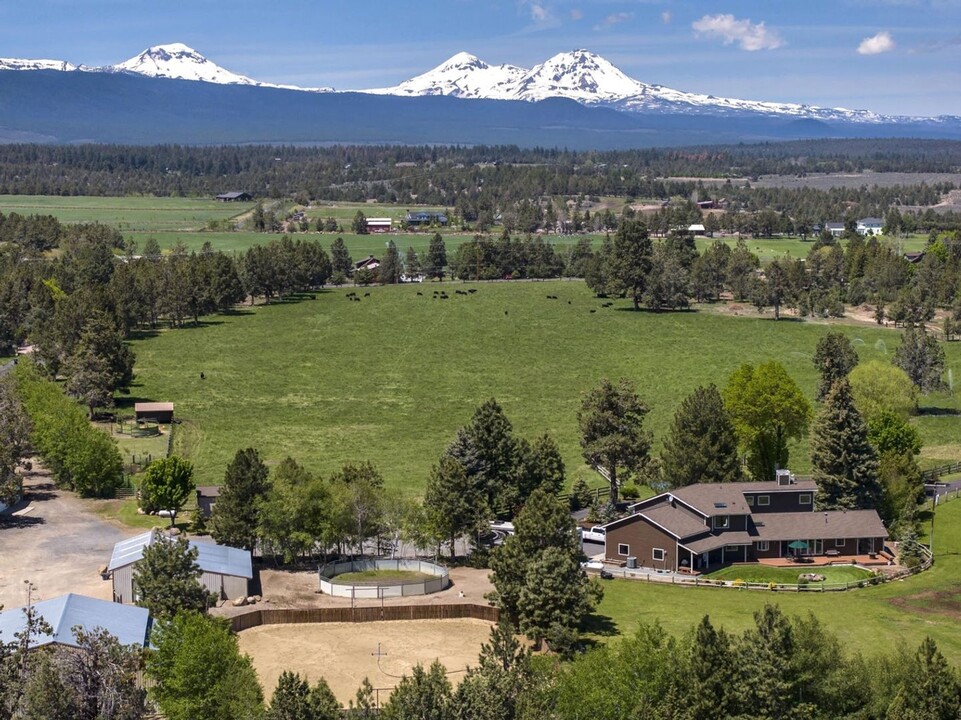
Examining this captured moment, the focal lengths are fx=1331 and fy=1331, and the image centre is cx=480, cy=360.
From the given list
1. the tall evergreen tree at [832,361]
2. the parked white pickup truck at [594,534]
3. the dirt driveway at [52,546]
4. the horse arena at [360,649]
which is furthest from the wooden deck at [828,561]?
the dirt driveway at [52,546]

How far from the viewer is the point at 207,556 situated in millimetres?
51125

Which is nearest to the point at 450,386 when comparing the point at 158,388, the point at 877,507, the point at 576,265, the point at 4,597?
the point at 158,388

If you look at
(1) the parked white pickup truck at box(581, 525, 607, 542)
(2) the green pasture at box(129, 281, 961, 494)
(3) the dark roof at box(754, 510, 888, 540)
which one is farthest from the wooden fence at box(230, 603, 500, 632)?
(2) the green pasture at box(129, 281, 961, 494)

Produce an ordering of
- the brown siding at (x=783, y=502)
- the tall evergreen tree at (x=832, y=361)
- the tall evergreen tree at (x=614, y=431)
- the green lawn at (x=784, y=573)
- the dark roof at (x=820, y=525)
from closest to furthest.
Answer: the green lawn at (x=784, y=573) < the dark roof at (x=820, y=525) < the brown siding at (x=783, y=502) < the tall evergreen tree at (x=614, y=431) < the tall evergreen tree at (x=832, y=361)

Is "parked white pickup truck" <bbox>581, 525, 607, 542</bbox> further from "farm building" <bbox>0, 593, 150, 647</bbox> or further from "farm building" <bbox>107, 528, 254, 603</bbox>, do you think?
"farm building" <bbox>0, 593, 150, 647</bbox>

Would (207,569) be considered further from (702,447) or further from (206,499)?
(702,447)

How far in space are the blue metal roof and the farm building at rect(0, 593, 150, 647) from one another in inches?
189

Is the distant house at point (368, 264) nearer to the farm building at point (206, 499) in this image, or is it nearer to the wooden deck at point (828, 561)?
the farm building at point (206, 499)

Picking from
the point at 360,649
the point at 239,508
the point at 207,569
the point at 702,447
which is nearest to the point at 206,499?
the point at 239,508

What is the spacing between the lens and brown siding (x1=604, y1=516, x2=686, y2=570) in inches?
2223

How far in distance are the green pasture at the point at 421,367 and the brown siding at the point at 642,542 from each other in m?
12.5

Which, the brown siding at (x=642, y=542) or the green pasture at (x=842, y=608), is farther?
the brown siding at (x=642, y=542)

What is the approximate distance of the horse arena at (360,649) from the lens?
42.1 meters

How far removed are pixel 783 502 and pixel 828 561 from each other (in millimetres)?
4221
